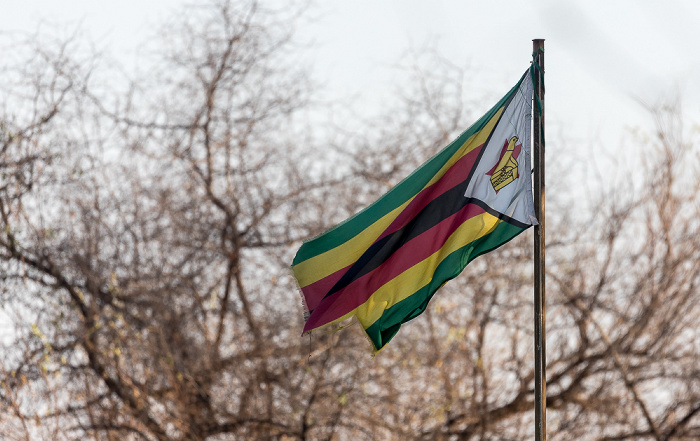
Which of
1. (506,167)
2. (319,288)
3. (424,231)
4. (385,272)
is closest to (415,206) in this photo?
(424,231)

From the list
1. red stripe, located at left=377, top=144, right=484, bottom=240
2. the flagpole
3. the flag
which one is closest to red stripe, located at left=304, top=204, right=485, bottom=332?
the flag

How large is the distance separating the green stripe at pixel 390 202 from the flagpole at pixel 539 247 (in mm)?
195

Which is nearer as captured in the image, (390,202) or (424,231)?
(424,231)

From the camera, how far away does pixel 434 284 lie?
5586mm

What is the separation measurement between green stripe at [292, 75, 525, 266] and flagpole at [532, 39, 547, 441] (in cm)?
20

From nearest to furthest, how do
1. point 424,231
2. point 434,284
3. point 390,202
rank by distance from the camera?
point 434,284
point 424,231
point 390,202

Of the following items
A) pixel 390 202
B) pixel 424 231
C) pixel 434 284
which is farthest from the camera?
pixel 390 202

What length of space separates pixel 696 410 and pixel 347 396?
16.6ft

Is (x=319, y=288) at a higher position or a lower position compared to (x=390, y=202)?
lower

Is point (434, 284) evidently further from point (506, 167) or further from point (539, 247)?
point (506, 167)

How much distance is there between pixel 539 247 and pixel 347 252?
1.34 metres

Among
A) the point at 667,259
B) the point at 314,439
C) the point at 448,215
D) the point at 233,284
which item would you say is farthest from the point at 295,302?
the point at 448,215

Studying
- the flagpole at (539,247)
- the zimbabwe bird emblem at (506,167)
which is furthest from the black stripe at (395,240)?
the flagpole at (539,247)

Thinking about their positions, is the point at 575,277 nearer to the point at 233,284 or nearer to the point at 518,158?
the point at 233,284
